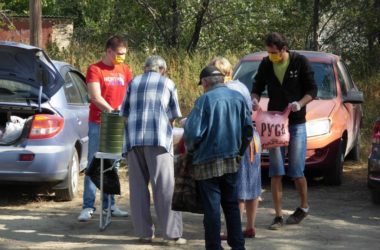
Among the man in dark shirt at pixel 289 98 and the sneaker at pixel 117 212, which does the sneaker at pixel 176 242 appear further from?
the sneaker at pixel 117 212

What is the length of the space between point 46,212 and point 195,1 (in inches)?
494

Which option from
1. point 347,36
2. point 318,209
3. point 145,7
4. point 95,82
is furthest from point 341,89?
point 145,7

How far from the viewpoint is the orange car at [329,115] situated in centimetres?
966

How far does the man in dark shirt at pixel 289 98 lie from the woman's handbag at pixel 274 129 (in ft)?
0.32

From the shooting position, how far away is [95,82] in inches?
308

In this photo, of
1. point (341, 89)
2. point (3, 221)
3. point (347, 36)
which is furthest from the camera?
point (347, 36)

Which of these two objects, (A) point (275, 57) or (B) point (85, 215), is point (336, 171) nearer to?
(A) point (275, 57)

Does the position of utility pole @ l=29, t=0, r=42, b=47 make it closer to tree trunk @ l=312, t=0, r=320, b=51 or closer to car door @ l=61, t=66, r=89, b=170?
car door @ l=61, t=66, r=89, b=170

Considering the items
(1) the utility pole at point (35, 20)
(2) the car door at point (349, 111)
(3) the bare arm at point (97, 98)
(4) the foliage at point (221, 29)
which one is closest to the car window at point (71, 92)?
(3) the bare arm at point (97, 98)

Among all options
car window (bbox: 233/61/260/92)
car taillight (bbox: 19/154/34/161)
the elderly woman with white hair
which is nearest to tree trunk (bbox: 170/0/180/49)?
car window (bbox: 233/61/260/92)

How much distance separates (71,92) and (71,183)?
4.01 ft

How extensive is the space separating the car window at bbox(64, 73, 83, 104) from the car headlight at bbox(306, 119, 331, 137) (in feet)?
9.55

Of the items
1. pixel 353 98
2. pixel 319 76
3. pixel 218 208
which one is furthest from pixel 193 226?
pixel 319 76

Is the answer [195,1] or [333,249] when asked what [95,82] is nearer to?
[333,249]
